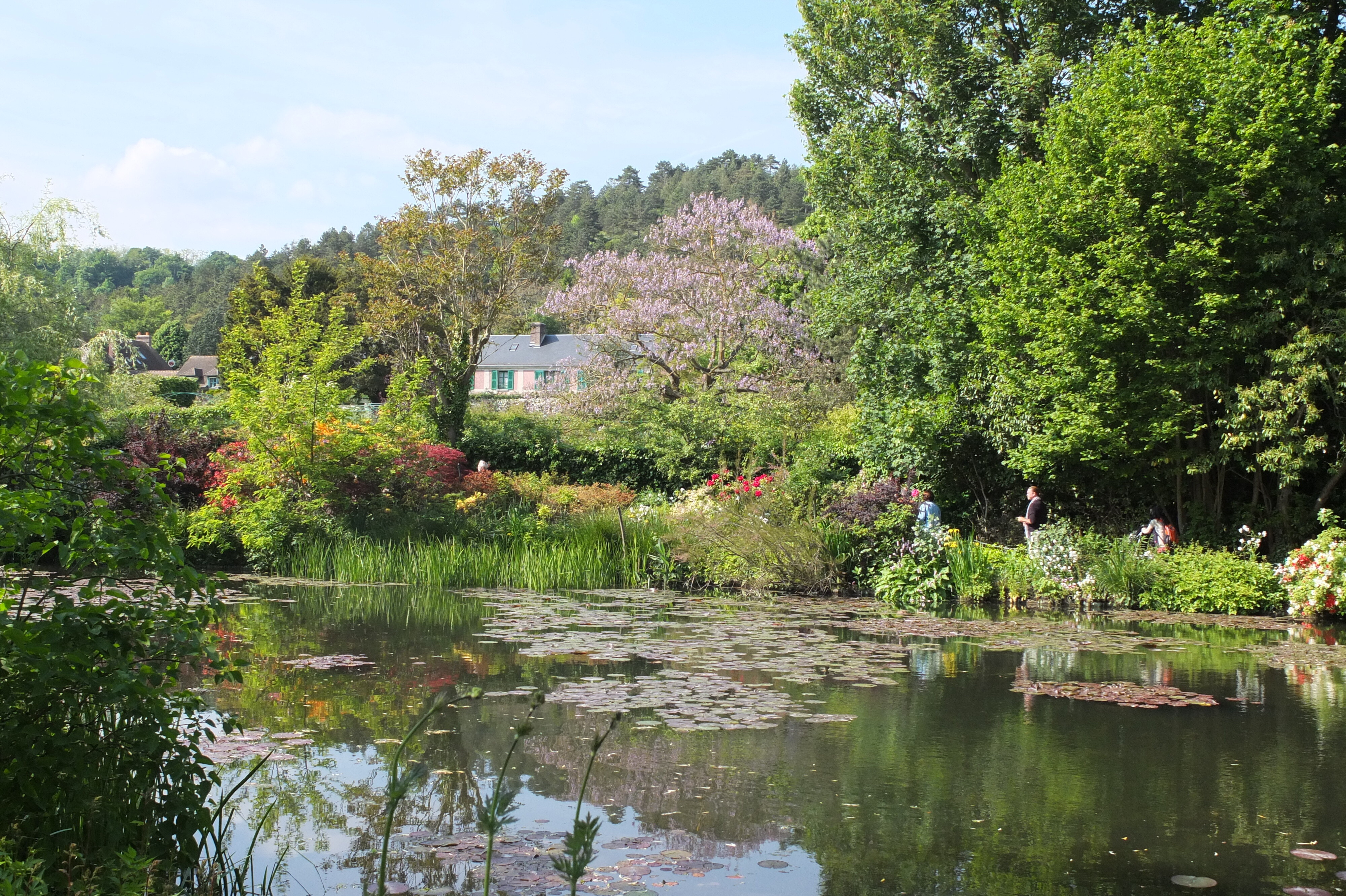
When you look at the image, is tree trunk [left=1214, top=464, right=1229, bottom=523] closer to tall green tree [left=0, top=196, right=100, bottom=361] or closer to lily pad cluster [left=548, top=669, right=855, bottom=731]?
lily pad cluster [left=548, top=669, right=855, bottom=731]

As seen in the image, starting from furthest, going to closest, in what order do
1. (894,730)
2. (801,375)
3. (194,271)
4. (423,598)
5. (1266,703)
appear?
(194,271) → (801,375) → (423,598) → (1266,703) → (894,730)

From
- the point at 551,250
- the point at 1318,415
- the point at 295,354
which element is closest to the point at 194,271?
the point at 551,250

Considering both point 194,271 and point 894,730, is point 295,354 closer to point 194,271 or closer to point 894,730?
point 894,730

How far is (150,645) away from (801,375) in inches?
896

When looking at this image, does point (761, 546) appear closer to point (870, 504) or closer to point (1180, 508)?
point (870, 504)

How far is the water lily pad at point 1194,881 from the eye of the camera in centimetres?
404

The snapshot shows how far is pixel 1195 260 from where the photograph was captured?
14.0 m

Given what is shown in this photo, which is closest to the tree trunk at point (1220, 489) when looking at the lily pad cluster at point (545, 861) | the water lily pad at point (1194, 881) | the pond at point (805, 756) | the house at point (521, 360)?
the pond at point (805, 756)

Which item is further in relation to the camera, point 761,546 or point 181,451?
point 181,451

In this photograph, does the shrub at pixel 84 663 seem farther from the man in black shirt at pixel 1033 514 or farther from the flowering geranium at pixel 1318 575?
the man in black shirt at pixel 1033 514

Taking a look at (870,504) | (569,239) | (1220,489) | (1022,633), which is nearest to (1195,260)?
(1220,489)

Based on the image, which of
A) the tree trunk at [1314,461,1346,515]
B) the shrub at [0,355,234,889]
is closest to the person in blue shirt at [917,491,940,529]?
the tree trunk at [1314,461,1346,515]

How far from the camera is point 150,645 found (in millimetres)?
3998

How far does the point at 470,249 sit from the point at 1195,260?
1882 centimetres
